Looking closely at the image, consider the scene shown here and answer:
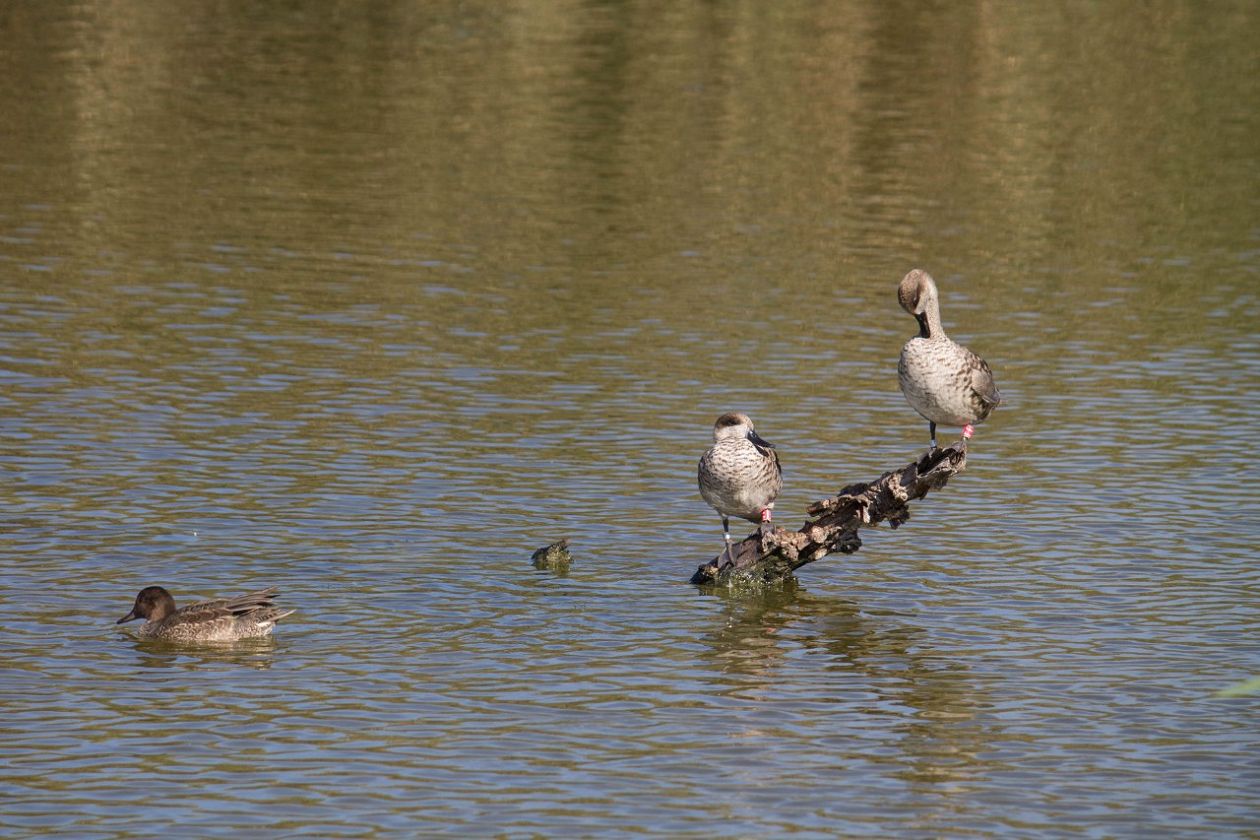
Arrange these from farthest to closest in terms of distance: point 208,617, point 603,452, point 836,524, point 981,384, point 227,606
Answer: point 603,452 → point 836,524 → point 981,384 → point 208,617 → point 227,606

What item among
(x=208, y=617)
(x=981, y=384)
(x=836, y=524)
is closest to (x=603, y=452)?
(x=836, y=524)

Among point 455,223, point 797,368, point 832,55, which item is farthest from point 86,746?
point 832,55

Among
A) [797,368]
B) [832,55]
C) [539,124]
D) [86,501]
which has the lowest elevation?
[86,501]

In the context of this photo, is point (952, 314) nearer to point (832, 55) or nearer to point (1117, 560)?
point (1117, 560)

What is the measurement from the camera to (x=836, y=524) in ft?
66.0

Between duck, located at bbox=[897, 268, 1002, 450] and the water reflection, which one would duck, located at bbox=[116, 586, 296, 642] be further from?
duck, located at bbox=[897, 268, 1002, 450]

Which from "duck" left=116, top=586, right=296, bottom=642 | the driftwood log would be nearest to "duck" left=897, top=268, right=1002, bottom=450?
the driftwood log

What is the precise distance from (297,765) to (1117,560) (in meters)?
9.58

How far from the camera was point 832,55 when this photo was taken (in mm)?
62750

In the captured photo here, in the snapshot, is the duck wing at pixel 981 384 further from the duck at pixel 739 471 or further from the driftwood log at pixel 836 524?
the duck at pixel 739 471

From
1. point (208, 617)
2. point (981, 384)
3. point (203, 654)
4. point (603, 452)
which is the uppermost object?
point (603, 452)

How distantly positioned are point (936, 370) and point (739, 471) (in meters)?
2.08

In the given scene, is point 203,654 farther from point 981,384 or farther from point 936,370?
point 981,384

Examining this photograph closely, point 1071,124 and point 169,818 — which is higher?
point 1071,124
